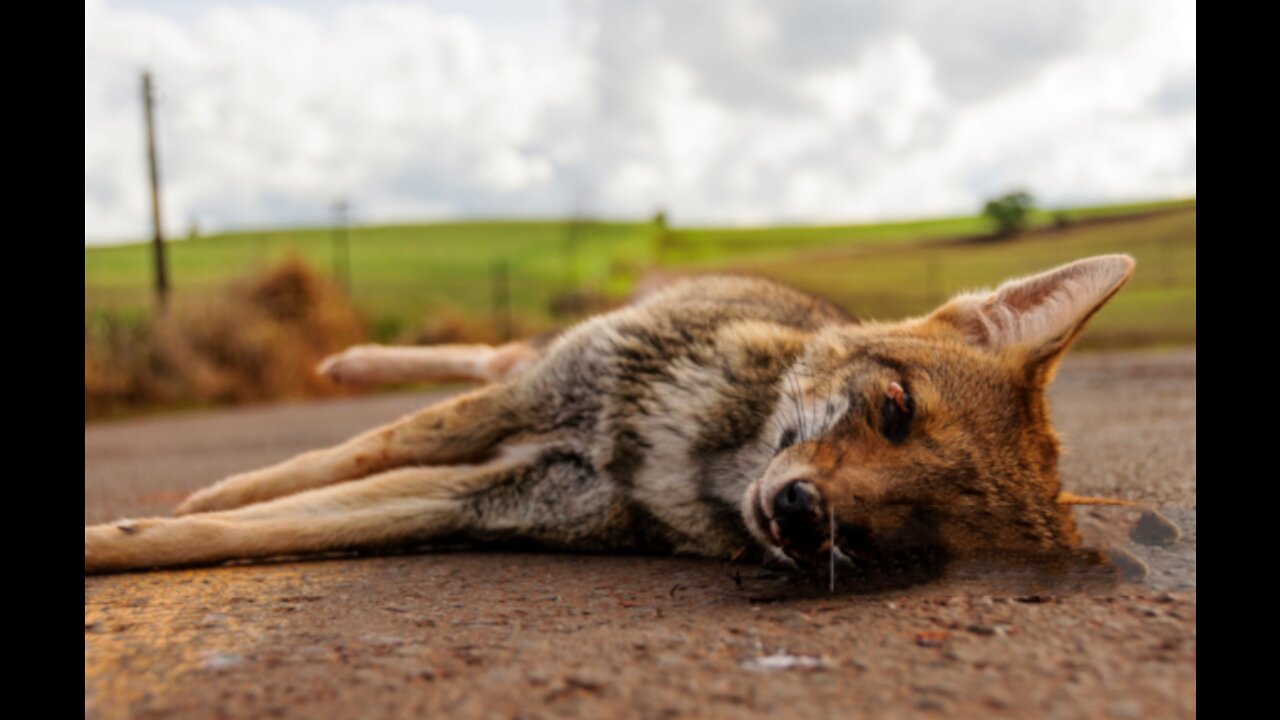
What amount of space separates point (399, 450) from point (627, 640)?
7.89 feet

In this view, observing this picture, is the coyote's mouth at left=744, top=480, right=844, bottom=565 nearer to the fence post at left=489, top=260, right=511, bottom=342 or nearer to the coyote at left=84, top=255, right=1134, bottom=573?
the coyote at left=84, top=255, right=1134, bottom=573

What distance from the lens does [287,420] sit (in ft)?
50.2

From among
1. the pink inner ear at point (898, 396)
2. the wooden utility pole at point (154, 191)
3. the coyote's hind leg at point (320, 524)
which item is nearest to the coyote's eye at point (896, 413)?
the pink inner ear at point (898, 396)

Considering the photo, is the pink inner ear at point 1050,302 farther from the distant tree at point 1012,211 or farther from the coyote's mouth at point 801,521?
the distant tree at point 1012,211

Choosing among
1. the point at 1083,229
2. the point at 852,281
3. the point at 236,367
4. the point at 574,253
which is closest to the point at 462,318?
the point at 236,367

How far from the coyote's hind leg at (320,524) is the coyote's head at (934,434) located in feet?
4.74

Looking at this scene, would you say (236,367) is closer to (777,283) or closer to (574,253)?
(777,283)

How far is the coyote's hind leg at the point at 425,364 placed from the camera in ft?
20.5

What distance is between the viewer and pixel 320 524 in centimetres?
403

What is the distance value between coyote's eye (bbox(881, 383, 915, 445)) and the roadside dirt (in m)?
0.49

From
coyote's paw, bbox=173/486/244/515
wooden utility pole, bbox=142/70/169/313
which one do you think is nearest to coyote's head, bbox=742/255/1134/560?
coyote's paw, bbox=173/486/244/515

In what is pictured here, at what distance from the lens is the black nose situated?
2836 millimetres
